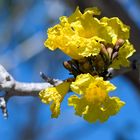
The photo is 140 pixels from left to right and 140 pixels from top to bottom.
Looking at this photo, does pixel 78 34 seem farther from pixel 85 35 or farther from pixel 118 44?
pixel 118 44

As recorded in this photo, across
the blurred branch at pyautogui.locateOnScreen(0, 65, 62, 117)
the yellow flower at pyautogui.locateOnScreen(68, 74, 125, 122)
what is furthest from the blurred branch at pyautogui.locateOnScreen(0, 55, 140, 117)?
the yellow flower at pyautogui.locateOnScreen(68, 74, 125, 122)

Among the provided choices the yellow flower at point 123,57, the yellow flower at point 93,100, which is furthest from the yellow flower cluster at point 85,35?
the yellow flower at point 93,100

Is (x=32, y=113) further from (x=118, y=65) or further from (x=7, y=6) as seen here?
(x=118, y=65)

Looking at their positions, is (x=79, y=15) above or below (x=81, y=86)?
above

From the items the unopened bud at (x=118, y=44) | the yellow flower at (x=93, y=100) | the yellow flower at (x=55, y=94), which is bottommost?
the yellow flower at (x=93, y=100)

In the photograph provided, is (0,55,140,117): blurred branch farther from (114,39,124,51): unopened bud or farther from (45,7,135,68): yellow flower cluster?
(114,39,124,51): unopened bud

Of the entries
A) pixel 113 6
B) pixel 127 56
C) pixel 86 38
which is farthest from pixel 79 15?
pixel 113 6

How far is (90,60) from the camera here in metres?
1.77

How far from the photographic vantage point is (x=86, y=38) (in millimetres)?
1804

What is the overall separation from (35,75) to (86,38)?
161 inches

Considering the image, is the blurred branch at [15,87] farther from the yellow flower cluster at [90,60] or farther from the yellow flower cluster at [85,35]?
the yellow flower cluster at [85,35]

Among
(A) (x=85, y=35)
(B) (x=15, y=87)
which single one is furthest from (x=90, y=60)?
(B) (x=15, y=87)

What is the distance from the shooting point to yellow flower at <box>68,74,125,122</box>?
170cm

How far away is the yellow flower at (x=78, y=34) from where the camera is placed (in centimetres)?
177
